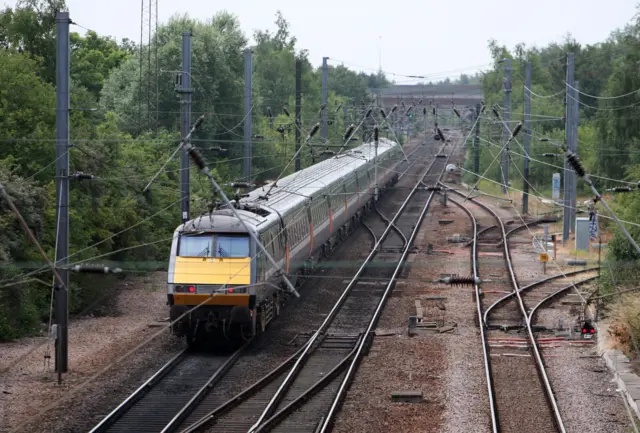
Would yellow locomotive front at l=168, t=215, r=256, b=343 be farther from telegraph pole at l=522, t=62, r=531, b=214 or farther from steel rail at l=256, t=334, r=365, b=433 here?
telegraph pole at l=522, t=62, r=531, b=214

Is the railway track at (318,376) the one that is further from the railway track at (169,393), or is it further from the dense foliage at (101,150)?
the dense foliage at (101,150)

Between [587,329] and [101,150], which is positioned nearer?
[587,329]

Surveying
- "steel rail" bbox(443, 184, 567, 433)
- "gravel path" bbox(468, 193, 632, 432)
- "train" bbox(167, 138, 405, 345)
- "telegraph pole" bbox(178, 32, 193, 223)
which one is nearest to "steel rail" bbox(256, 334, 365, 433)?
"train" bbox(167, 138, 405, 345)

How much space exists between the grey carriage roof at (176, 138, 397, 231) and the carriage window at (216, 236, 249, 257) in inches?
11.9

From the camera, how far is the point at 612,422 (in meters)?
15.8

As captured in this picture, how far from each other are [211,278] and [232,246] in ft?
2.84

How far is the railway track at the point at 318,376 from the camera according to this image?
1550 cm

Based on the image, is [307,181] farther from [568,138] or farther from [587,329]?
[587,329]

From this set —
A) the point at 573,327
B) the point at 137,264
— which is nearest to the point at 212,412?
the point at 573,327

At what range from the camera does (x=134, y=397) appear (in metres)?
16.6

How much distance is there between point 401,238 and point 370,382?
20795 millimetres

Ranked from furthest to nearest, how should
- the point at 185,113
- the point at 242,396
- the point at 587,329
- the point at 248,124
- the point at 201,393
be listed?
the point at 248,124 → the point at 185,113 → the point at 587,329 → the point at 201,393 → the point at 242,396

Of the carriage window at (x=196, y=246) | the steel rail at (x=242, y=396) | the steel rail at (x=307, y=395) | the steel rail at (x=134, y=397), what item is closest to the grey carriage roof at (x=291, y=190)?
the carriage window at (x=196, y=246)

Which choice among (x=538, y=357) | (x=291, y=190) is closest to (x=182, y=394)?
(x=538, y=357)
